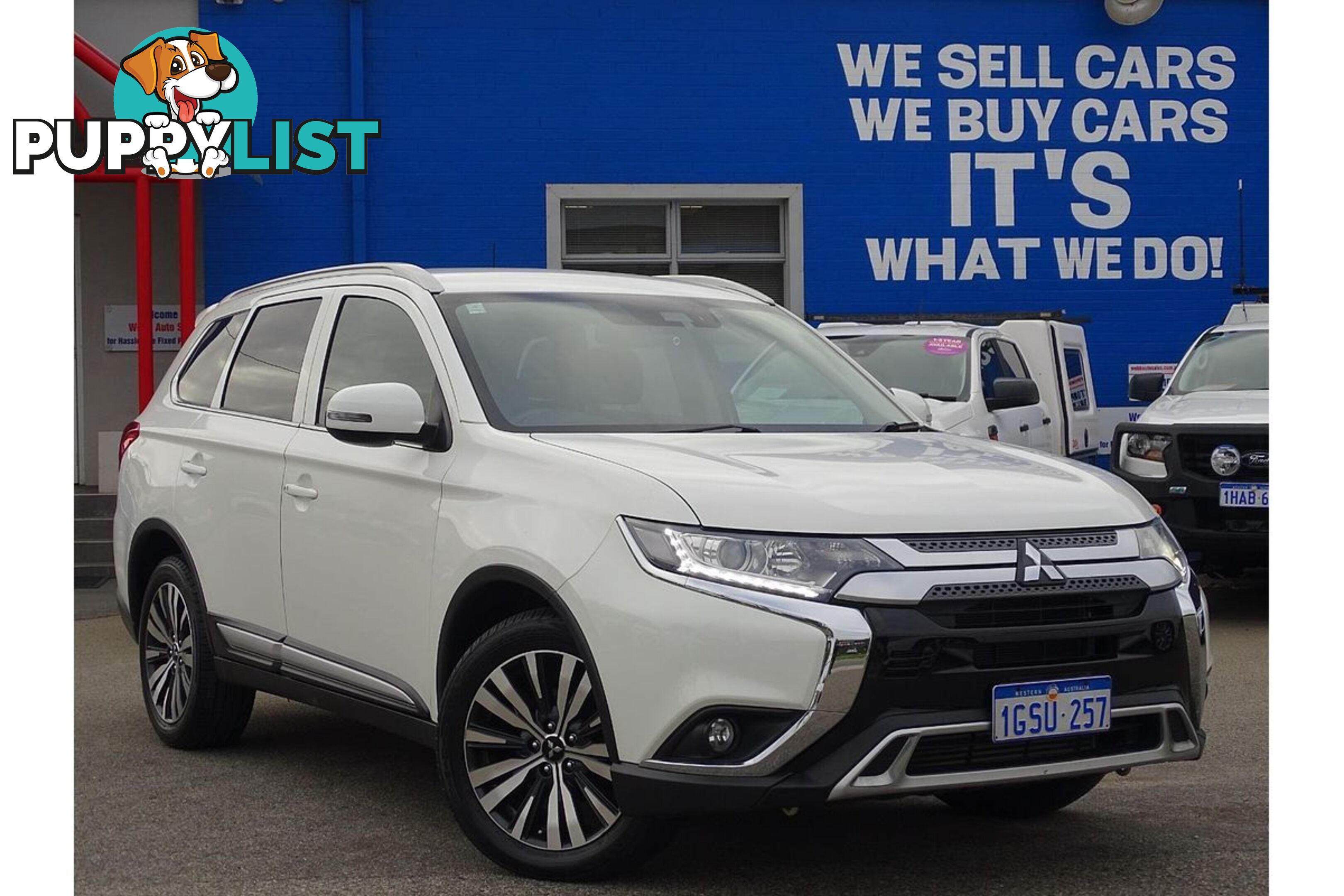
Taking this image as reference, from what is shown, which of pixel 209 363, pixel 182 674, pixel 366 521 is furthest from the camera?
pixel 209 363

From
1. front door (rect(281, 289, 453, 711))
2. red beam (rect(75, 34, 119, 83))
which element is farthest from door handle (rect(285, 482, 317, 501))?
red beam (rect(75, 34, 119, 83))

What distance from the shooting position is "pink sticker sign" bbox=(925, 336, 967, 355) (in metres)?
12.1

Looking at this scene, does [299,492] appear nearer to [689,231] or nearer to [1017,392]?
[1017,392]

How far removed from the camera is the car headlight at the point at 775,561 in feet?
13.8

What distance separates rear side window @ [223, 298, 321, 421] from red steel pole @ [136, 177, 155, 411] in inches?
316

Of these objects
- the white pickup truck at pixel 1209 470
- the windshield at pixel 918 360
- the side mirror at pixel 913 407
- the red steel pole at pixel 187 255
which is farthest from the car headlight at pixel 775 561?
the red steel pole at pixel 187 255

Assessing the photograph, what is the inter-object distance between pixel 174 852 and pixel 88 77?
38.7 feet

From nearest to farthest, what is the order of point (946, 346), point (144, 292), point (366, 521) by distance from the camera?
point (366, 521)
point (946, 346)
point (144, 292)

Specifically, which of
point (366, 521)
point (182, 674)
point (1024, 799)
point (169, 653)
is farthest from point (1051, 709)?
point (169, 653)

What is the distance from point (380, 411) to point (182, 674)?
2250 millimetres

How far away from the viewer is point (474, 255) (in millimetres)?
16344

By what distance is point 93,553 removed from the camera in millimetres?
14180

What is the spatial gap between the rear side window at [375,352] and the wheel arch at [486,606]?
740mm

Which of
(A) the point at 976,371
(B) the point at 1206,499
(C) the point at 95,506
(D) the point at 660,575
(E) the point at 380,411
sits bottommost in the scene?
(C) the point at 95,506
